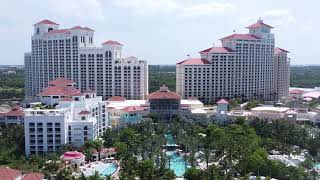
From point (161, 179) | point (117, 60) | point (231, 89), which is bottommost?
point (161, 179)

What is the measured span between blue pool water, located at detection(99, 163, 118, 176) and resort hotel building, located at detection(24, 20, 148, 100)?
92.5 ft

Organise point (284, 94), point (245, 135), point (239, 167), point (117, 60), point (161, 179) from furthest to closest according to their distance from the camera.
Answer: point (284, 94), point (117, 60), point (245, 135), point (239, 167), point (161, 179)

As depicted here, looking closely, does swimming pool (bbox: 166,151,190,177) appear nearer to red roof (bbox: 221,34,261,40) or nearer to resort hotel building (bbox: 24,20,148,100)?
resort hotel building (bbox: 24,20,148,100)

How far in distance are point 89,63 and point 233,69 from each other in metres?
20.7

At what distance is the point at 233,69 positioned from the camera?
66.6 meters

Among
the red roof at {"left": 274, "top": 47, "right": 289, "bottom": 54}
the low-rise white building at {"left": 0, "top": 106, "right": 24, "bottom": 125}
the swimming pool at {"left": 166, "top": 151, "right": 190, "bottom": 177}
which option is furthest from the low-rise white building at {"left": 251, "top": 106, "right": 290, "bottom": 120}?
the low-rise white building at {"left": 0, "top": 106, "right": 24, "bottom": 125}

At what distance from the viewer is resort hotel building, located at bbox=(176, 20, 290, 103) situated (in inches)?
2566

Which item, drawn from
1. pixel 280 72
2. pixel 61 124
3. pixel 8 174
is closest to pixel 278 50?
pixel 280 72

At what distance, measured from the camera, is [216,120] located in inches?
2047

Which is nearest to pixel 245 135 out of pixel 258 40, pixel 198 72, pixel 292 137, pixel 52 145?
pixel 292 137

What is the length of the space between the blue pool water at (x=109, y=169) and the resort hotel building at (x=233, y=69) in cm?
3005

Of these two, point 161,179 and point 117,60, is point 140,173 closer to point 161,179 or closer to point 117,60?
point 161,179

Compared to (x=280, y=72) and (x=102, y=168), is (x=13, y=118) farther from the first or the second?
(x=280, y=72)

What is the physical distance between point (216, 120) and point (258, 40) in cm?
2095
